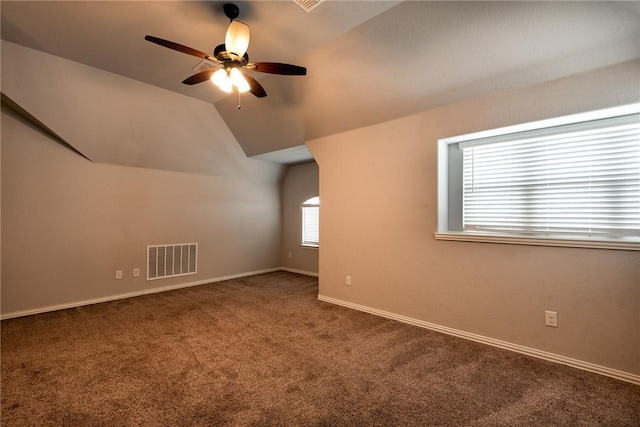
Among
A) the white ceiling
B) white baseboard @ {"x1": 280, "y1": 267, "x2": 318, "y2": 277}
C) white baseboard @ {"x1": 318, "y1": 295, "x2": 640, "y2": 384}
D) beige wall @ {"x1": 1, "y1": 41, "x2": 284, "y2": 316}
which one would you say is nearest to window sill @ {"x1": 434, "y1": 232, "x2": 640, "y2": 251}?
white baseboard @ {"x1": 318, "y1": 295, "x2": 640, "y2": 384}

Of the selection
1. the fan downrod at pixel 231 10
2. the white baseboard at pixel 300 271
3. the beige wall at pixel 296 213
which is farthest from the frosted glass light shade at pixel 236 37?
the white baseboard at pixel 300 271

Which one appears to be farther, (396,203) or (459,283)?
(396,203)

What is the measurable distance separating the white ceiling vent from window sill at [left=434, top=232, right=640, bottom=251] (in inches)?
93.4

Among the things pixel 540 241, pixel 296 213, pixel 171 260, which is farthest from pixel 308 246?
pixel 540 241

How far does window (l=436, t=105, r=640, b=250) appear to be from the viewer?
7.57ft

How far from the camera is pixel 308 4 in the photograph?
7.06 ft

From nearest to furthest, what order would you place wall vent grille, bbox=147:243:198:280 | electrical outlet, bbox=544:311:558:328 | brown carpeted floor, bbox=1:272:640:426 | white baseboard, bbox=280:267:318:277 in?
1. brown carpeted floor, bbox=1:272:640:426
2. electrical outlet, bbox=544:311:558:328
3. wall vent grille, bbox=147:243:198:280
4. white baseboard, bbox=280:267:318:277

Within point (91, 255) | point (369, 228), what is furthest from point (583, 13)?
point (91, 255)

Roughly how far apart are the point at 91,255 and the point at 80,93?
6.97ft

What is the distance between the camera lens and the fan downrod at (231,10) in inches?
85.8

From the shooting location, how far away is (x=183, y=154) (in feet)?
15.3

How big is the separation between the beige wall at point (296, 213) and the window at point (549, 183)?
3.16 metres

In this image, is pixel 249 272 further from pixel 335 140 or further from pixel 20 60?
pixel 20 60

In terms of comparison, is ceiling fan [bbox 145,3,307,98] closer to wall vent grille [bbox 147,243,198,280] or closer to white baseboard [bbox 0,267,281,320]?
wall vent grille [bbox 147,243,198,280]
